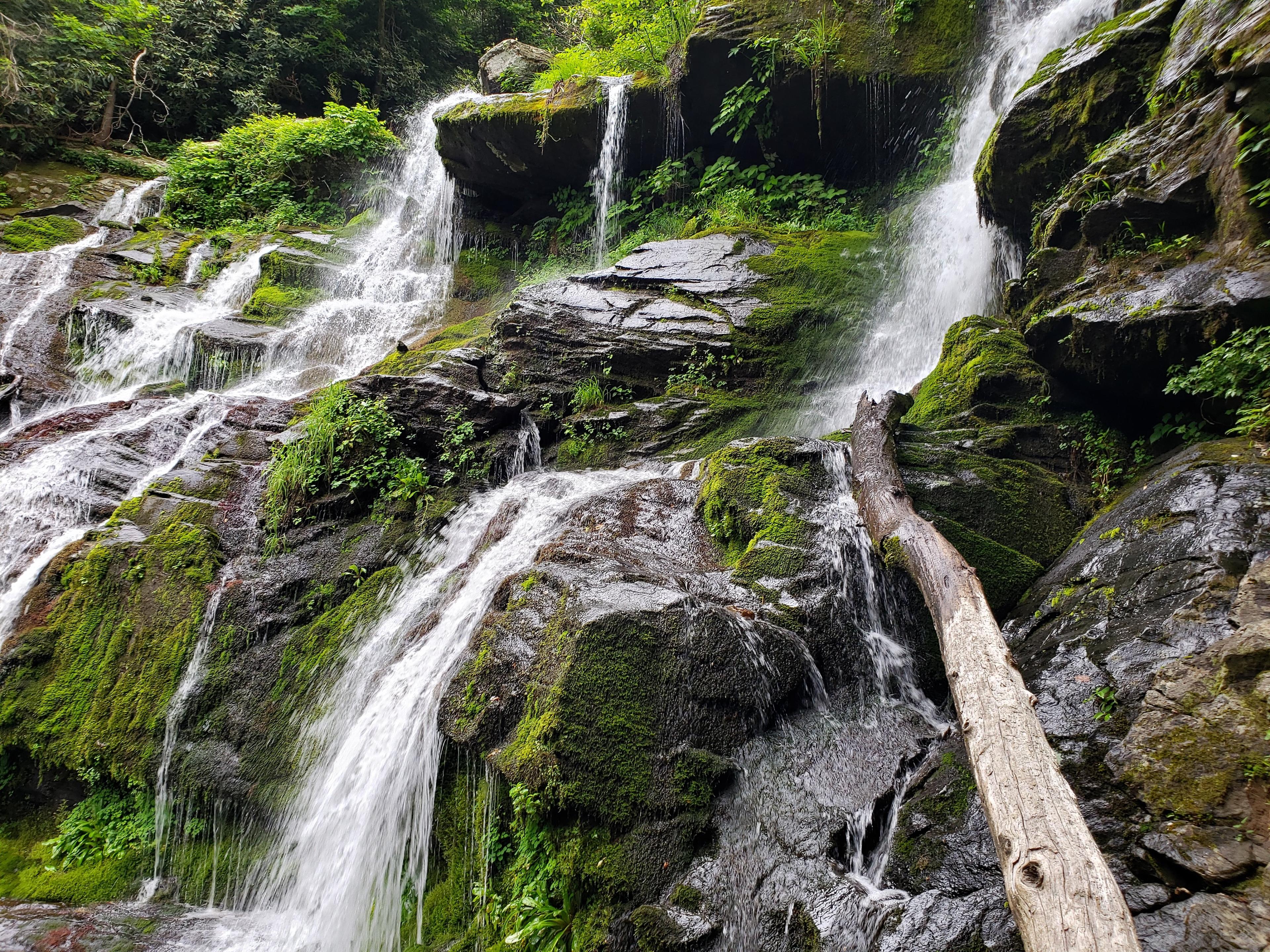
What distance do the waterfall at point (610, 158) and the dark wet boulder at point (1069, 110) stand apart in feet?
22.1

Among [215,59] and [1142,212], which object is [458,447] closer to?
[1142,212]

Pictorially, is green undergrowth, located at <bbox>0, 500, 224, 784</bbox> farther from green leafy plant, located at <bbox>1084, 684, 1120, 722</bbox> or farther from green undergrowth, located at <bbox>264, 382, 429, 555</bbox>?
green leafy plant, located at <bbox>1084, 684, 1120, 722</bbox>

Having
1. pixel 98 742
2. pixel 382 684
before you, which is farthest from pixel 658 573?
pixel 98 742

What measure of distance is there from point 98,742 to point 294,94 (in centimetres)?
2126

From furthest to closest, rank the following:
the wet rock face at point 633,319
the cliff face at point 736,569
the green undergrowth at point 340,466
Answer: the wet rock face at point 633,319 → the green undergrowth at point 340,466 → the cliff face at point 736,569

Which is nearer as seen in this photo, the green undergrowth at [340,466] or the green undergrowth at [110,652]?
the green undergrowth at [110,652]

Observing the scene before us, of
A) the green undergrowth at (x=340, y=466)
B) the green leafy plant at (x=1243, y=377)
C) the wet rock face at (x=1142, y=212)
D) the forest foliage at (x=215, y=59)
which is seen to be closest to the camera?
the green leafy plant at (x=1243, y=377)

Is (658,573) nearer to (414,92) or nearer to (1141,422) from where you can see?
(1141,422)

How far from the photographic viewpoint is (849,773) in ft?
11.4

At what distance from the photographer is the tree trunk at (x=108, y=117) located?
16.7 meters

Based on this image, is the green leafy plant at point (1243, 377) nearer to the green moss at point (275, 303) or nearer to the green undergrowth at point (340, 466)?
the green undergrowth at point (340, 466)

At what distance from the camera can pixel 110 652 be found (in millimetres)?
5543

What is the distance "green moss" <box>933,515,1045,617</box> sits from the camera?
457 cm

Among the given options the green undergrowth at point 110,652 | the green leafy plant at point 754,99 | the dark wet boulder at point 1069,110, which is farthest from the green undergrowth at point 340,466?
the green leafy plant at point 754,99
